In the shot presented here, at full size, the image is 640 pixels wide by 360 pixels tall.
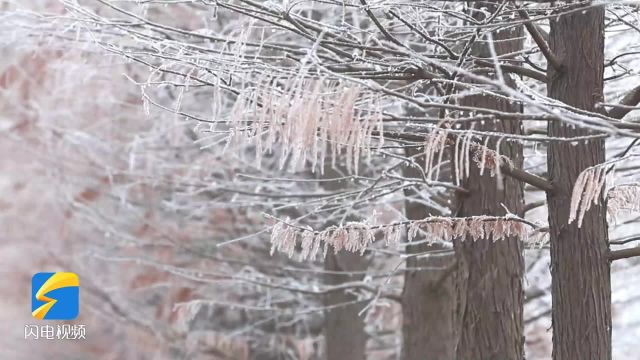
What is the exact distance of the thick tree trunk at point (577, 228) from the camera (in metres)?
3.04

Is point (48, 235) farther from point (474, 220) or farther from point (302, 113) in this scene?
point (302, 113)

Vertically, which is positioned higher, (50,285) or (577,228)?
(577,228)

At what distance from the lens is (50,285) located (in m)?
8.80

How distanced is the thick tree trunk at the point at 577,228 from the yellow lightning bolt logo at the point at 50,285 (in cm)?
639

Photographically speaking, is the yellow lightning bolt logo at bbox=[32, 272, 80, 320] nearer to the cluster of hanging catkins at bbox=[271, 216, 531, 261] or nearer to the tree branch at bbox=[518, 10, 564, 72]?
the cluster of hanging catkins at bbox=[271, 216, 531, 261]

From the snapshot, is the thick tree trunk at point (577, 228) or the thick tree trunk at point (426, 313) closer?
the thick tree trunk at point (577, 228)

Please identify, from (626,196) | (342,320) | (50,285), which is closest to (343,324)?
(342,320)

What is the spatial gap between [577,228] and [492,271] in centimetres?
101

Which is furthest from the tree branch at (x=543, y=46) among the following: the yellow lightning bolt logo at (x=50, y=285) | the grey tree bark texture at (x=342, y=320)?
the yellow lightning bolt logo at (x=50, y=285)

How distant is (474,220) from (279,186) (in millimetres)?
5030

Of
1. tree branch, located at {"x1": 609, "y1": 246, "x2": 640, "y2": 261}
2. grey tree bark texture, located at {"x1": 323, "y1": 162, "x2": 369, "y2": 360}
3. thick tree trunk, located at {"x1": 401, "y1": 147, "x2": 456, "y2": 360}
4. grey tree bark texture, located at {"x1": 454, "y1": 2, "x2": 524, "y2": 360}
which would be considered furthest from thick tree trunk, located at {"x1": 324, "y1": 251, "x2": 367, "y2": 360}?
tree branch, located at {"x1": 609, "y1": 246, "x2": 640, "y2": 261}

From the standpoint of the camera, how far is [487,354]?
3986 mm

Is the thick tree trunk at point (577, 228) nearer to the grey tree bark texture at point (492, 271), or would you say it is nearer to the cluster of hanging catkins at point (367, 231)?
the cluster of hanging catkins at point (367, 231)

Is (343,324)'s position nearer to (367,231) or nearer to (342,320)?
(342,320)
